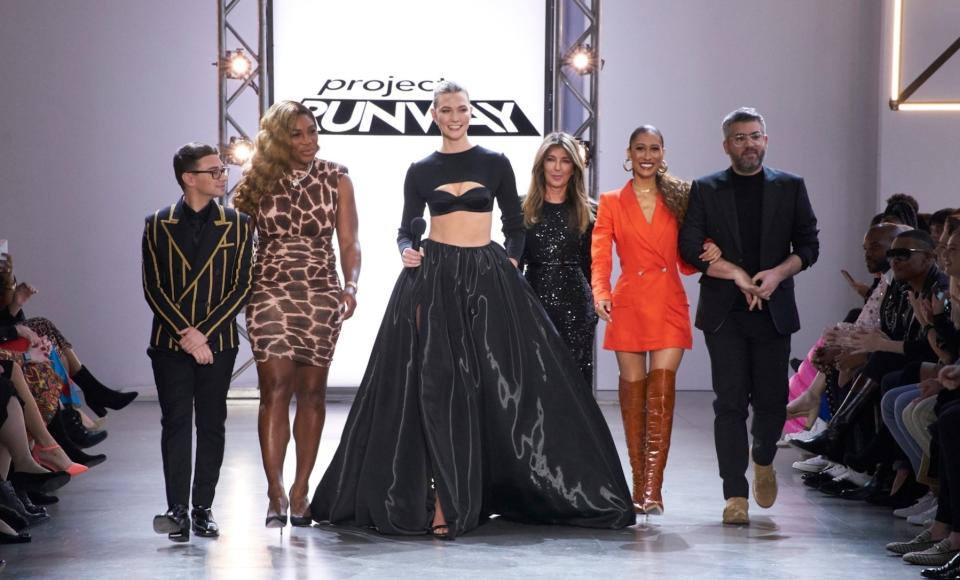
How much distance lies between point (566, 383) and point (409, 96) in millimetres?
4523

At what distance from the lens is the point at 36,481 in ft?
16.6

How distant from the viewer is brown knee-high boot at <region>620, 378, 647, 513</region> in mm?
4809

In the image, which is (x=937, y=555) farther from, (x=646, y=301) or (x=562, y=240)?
(x=562, y=240)

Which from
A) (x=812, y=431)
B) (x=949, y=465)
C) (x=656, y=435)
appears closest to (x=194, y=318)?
(x=656, y=435)

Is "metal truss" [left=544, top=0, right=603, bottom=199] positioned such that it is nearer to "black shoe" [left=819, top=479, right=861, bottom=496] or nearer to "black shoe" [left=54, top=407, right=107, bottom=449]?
"black shoe" [left=819, top=479, right=861, bottom=496]

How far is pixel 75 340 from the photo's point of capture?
9.51 metres

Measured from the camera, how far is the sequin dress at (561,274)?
5.07m

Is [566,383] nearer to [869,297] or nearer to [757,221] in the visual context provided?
[757,221]

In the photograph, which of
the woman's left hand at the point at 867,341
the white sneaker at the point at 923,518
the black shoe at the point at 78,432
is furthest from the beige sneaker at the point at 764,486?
the black shoe at the point at 78,432

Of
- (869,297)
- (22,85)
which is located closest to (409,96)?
(22,85)

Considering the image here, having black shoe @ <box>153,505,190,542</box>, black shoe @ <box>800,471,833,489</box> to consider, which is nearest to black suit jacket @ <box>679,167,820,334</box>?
black shoe @ <box>800,471,833,489</box>

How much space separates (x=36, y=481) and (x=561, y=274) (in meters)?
2.13

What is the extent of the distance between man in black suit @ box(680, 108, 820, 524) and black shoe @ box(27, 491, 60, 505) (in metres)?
2.54

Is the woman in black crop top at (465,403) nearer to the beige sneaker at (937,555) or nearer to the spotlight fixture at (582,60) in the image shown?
the beige sneaker at (937,555)
